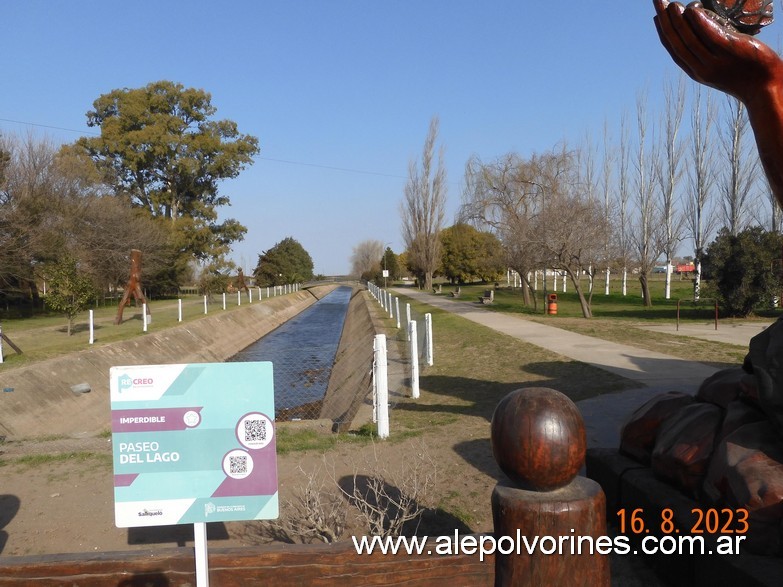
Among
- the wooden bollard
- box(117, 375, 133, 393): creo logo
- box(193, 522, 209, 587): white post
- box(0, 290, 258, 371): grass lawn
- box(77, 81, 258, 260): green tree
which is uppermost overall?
box(77, 81, 258, 260): green tree

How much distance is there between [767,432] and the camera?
113 inches

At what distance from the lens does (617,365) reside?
10891 millimetres

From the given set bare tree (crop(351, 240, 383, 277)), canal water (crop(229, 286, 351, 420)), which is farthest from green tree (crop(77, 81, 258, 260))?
bare tree (crop(351, 240, 383, 277))

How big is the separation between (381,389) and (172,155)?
3991cm

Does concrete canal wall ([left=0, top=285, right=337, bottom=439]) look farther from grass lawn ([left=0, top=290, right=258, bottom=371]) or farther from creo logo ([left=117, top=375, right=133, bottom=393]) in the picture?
creo logo ([left=117, top=375, right=133, bottom=393])

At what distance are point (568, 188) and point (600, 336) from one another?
54.1ft

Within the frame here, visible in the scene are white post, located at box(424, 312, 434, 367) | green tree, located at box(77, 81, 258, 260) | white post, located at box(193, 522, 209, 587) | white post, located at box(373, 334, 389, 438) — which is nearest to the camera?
white post, located at box(193, 522, 209, 587)

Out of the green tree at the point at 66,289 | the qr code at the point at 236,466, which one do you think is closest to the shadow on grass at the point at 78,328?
the green tree at the point at 66,289

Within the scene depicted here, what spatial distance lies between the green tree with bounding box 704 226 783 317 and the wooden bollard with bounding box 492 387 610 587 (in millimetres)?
22512

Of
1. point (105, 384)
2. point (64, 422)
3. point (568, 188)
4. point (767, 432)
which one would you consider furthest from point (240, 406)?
point (568, 188)

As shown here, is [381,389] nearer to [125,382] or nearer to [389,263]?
[125,382]

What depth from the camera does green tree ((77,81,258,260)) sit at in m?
40.4

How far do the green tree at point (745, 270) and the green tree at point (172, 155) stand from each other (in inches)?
1235

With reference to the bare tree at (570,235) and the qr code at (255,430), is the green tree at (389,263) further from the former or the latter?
the qr code at (255,430)
